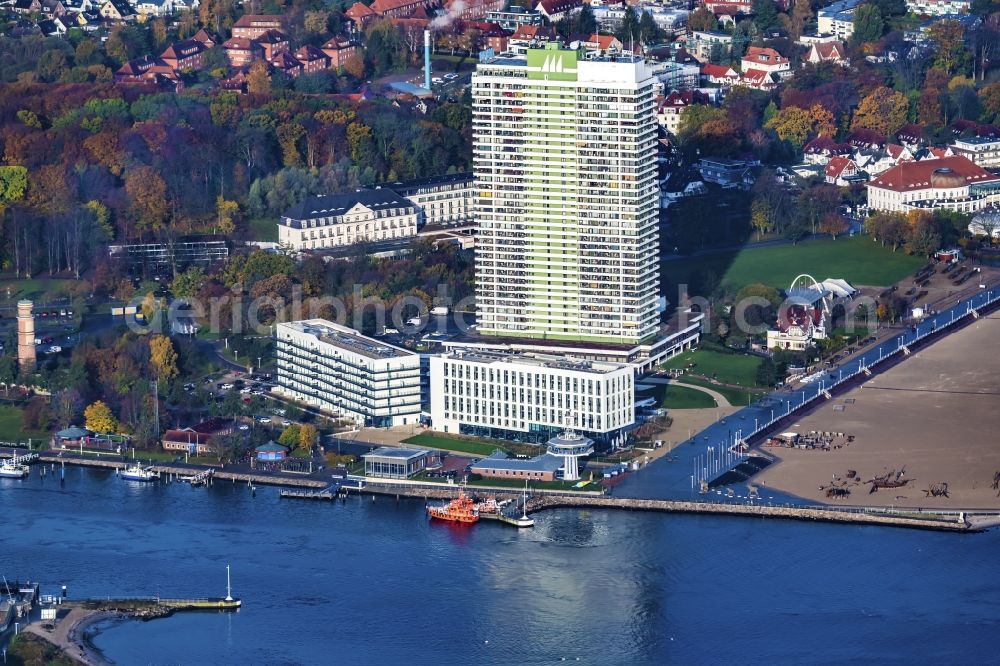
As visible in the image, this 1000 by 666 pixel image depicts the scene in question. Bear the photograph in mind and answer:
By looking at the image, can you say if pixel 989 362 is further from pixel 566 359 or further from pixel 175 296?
pixel 175 296

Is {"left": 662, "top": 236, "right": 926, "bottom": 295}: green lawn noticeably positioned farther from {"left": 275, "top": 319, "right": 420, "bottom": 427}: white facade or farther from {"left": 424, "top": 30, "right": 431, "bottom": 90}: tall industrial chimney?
{"left": 424, "top": 30, "right": 431, "bottom": 90}: tall industrial chimney

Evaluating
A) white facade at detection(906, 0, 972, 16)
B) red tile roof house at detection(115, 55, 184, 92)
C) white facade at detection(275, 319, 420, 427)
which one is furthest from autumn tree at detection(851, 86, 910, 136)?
white facade at detection(275, 319, 420, 427)

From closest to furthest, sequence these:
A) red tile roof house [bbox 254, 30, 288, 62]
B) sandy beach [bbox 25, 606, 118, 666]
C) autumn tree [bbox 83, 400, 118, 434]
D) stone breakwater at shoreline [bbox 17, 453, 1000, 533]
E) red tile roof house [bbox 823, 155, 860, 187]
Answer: sandy beach [bbox 25, 606, 118, 666] < stone breakwater at shoreline [bbox 17, 453, 1000, 533] < autumn tree [bbox 83, 400, 118, 434] < red tile roof house [bbox 823, 155, 860, 187] < red tile roof house [bbox 254, 30, 288, 62]

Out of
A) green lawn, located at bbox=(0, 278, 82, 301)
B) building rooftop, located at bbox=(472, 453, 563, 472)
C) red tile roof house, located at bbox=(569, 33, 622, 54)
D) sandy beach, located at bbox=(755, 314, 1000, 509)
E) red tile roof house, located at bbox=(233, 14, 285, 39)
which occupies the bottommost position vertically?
building rooftop, located at bbox=(472, 453, 563, 472)

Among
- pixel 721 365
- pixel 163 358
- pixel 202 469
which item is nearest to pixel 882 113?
pixel 721 365

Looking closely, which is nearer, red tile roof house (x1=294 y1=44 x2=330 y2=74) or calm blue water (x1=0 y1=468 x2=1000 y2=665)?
calm blue water (x1=0 y1=468 x2=1000 y2=665)

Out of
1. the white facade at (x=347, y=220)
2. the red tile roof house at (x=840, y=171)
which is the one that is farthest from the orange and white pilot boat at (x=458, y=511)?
the red tile roof house at (x=840, y=171)
